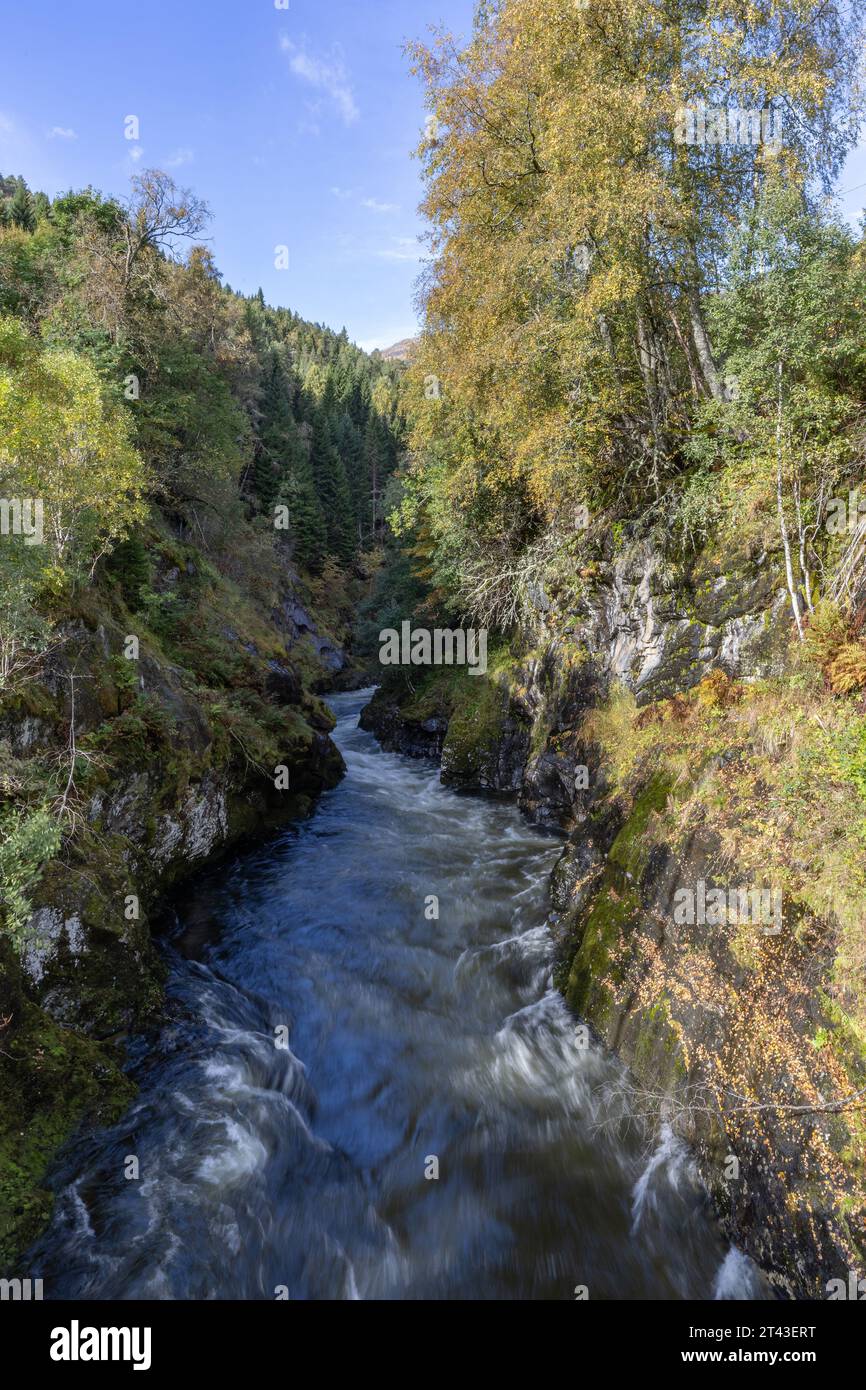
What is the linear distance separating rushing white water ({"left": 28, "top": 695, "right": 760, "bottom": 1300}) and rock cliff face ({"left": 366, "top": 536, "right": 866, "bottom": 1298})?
631 mm

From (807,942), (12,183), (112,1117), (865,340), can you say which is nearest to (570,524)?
(865,340)

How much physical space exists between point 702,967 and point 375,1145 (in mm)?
4663

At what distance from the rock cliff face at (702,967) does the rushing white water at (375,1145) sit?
0.63m

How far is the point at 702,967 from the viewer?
6.73m

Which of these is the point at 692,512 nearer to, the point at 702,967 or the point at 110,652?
the point at 702,967


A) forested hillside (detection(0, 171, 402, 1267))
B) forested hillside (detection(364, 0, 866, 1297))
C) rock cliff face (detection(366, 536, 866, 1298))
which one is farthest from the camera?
forested hillside (detection(0, 171, 402, 1267))

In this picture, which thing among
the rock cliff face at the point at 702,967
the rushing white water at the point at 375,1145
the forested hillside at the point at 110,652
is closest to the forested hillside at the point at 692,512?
the rock cliff face at the point at 702,967

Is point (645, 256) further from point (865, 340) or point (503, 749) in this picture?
point (503, 749)

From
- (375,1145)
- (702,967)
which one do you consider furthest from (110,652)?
(702,967)

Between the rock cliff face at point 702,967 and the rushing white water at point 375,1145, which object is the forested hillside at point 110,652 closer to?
the rushing white water at point 375,1145

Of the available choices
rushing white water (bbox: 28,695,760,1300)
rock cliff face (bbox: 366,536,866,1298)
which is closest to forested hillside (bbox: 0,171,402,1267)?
rushing white water (bbox: 28,695,760,1300)

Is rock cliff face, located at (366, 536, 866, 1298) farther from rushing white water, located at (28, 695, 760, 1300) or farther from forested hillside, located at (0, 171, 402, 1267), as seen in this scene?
forested hillside, located at (0, 171, 402, 1267)

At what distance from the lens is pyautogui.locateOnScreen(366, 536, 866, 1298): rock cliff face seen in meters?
5.02

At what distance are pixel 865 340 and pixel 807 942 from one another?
26.7 feet
